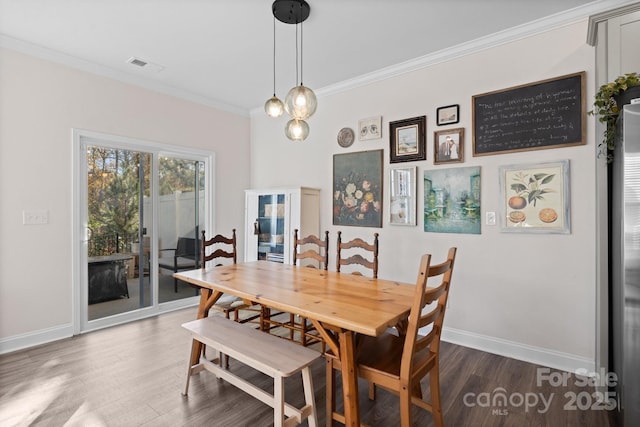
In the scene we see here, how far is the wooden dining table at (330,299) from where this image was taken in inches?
61.1

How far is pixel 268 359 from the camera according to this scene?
1.70 m

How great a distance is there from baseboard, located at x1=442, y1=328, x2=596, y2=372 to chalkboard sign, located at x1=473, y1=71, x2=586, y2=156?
163cm

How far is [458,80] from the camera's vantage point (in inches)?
118

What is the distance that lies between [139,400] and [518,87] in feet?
12.1

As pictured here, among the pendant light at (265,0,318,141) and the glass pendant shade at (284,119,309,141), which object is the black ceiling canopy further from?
the glass pendant shade at (284,119,309,141)

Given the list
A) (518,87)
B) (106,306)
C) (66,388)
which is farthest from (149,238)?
(518,87)

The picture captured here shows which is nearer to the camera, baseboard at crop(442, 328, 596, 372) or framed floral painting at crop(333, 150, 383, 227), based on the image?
baseboard at crop(442, 328, 596, 372)

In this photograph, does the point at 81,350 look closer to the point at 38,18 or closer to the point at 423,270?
the point at 38,18


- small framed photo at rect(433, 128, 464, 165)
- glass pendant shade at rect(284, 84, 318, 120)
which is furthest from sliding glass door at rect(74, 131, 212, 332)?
small framed photo at rect(433, 128, 464, 165)

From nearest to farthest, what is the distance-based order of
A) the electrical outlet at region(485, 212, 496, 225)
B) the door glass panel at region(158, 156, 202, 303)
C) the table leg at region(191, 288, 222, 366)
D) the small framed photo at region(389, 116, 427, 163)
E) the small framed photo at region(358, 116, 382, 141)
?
1. the table leg at region(191, 288, 222, 366)
2. the electrical outlet at region(485, 212, 496, 225)
3. the small framed photo at region(389, 116, 427, 163)
4. the small framed photo at region(358, 116, 382, 141)
5. the door glass panel at region(158, 156, 202, 303)

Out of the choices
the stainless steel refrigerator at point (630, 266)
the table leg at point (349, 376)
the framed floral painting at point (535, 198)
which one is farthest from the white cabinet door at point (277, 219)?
the stainless steel refrigerator at point (630, 266)

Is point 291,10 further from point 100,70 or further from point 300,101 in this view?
point 100,70

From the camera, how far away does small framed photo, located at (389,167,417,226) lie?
10.7ft

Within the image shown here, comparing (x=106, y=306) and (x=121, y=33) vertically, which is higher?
(x=121, y=33)
